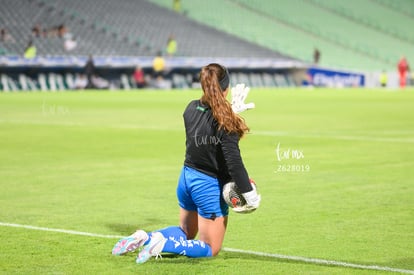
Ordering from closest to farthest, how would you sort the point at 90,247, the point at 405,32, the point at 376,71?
1. the point at 90,247
2. the point at 376,71
3. the point at 405,32

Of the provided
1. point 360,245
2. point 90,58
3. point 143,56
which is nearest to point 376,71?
point 143,56

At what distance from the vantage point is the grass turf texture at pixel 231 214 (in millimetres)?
8125

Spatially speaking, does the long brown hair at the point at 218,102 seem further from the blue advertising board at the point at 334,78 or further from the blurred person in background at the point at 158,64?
the blue advertising board at the point at 334,78

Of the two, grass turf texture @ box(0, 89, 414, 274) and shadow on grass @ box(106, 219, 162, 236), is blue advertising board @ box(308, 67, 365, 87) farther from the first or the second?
shadow on grass @ box(106, 219, 162, 236)

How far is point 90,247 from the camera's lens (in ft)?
28.4

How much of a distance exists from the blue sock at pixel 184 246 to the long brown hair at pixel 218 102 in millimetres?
1052

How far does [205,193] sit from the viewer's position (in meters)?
7.75

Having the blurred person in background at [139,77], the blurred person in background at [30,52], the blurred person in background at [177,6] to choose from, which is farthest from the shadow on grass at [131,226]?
the blurred person in background at [177,6]

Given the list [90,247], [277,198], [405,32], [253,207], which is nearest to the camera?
[253,207]

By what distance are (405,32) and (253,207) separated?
73.0 m

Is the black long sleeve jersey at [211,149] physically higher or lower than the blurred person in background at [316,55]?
higher

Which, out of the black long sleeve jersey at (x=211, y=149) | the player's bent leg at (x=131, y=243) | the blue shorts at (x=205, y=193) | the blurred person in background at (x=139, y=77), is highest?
the black long sleeve jersey at (x=211, y=149)

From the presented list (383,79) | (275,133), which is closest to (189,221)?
(275,133)

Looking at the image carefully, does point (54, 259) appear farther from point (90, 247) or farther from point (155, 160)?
point (155, 160)
